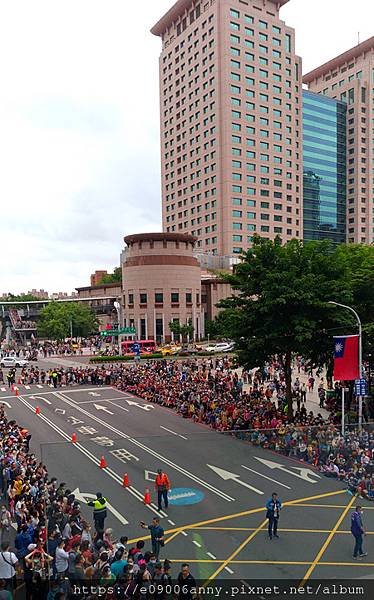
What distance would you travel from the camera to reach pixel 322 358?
1163 inches

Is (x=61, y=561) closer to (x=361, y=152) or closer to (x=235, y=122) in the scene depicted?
(x=235, y=122)

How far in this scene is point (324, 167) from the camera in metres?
128

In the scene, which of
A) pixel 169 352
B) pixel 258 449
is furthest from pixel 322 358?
pixel 169 352

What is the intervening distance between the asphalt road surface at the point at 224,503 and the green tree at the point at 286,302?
28.5 ft

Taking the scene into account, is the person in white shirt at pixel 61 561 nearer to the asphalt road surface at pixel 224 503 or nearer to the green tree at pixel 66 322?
the asphalt road surface at pixel 224 503

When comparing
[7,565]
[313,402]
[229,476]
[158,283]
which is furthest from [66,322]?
[7,565]

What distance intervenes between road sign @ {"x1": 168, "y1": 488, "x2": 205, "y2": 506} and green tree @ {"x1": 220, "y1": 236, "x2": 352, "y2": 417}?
34.9ft

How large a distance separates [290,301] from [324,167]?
112 meters

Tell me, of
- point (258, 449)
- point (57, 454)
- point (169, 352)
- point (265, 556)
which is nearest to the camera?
point (265, 556)

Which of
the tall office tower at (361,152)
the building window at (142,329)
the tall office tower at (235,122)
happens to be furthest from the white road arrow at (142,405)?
the tall office tower at (361,152)

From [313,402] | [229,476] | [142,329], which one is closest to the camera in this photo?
[229,476]

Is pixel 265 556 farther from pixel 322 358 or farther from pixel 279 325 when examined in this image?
pixel 322 358

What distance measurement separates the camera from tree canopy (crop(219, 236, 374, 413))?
25344mm

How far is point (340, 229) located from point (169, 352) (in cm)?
8297
